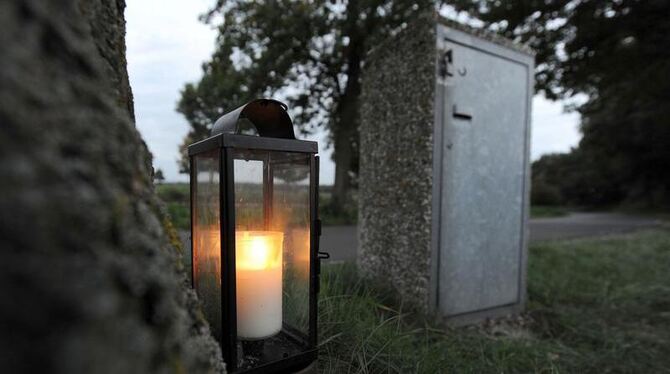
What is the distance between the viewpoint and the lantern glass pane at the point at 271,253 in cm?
116

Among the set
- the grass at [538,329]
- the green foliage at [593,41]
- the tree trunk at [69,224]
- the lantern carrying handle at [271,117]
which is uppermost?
the green foliage at [593,41]

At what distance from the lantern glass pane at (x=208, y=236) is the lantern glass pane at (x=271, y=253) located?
7 cm

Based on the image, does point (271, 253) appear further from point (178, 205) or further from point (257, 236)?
point (178, 205)

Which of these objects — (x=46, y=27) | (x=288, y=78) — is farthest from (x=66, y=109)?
(x=288, y=78)

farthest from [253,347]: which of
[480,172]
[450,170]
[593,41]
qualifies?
[593,41]

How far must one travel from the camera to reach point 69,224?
0.37 metres

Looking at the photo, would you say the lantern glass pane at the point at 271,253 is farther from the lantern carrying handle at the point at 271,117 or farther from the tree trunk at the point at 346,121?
the tree trunk at the point at 346,121

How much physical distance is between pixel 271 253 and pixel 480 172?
6.97ft

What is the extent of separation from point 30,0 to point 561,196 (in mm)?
24974

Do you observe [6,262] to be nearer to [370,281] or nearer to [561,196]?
[370,281]

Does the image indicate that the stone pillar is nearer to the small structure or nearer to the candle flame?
the small structure

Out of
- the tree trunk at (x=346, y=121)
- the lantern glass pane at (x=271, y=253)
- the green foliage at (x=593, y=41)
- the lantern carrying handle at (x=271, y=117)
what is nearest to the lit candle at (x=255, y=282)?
the lantern glass pane at (x=271, y=253)

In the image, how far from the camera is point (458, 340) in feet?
7.08

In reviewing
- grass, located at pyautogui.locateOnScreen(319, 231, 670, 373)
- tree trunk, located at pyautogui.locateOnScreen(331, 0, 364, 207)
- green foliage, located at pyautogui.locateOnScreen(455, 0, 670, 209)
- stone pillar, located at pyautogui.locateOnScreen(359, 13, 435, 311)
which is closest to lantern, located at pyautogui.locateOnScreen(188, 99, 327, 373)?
grass, located at pyautogui.locateOnScreen(319, 231, 670, 373)
